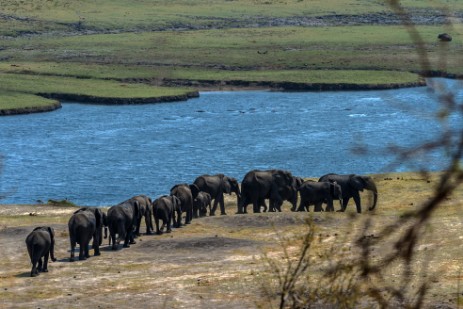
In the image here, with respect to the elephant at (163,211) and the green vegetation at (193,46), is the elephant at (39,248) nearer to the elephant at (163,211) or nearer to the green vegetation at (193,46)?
the elephant at (163,211)

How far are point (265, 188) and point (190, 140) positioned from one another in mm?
30753

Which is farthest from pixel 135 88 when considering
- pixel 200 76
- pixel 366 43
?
pixel 366 43

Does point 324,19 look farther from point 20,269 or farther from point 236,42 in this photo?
point 20,269

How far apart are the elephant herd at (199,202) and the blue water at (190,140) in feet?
26.3

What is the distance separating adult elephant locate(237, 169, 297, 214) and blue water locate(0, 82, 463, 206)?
319 inches

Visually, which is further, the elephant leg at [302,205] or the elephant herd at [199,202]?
the elephant leg at [302,205]

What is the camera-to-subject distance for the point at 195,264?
26.7 m

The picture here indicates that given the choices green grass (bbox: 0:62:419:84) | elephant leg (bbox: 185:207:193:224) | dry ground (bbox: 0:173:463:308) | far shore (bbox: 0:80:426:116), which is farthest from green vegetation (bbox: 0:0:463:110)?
dry ground (bbox: 0:173:463:308)

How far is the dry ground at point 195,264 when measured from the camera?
22547mm

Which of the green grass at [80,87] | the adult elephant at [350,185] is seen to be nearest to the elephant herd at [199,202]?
the adult elephant at [350,185]

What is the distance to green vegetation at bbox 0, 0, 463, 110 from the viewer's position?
9481cm

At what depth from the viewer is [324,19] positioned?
439 ft

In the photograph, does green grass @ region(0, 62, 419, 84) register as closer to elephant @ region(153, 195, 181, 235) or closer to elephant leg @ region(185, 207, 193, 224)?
elephant leg @ region(185, 207, 193, 224)

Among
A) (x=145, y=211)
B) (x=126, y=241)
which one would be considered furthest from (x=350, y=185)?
(x=126, y=241)
